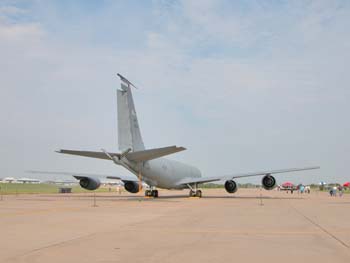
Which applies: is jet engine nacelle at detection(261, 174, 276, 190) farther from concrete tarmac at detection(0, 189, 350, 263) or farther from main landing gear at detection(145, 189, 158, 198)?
concrete tarmac at detection(0, 189, 350, 263)

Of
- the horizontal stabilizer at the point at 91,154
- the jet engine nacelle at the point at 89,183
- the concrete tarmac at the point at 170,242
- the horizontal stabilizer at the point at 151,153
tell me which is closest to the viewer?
the concrete tarmac at the point at 170,242

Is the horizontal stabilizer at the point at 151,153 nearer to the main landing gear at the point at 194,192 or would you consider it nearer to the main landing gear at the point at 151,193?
the main landing gear at the point at 151,193

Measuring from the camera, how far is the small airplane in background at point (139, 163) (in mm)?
29578

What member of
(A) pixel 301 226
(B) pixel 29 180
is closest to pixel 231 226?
(A) pixel 301 226

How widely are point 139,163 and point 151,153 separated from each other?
444 cm

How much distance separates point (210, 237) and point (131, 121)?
22999 millimetres

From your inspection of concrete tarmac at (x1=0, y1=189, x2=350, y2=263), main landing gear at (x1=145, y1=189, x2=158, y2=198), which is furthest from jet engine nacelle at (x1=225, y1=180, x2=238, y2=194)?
concrete tarmac at (x1=0, y1=189, x2=350, y2=263)

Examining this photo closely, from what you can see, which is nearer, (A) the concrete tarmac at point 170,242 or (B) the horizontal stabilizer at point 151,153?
(A) the concrete tarmac at point 170,242

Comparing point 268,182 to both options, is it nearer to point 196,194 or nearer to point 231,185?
point 231,185

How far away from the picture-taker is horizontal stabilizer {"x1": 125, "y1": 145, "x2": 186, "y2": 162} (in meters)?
26.5

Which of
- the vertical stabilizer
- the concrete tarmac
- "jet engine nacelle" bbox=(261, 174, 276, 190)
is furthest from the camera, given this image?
"jet engine nacelle" bbox=(261, 174, 276, 190)

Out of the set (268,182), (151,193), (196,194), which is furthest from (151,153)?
(196,194)

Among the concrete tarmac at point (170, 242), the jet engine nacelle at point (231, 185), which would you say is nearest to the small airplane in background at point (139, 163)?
the jet engine nacelle at point (231, 185)

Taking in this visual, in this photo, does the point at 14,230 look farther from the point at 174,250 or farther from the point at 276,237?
the point at 276,237
